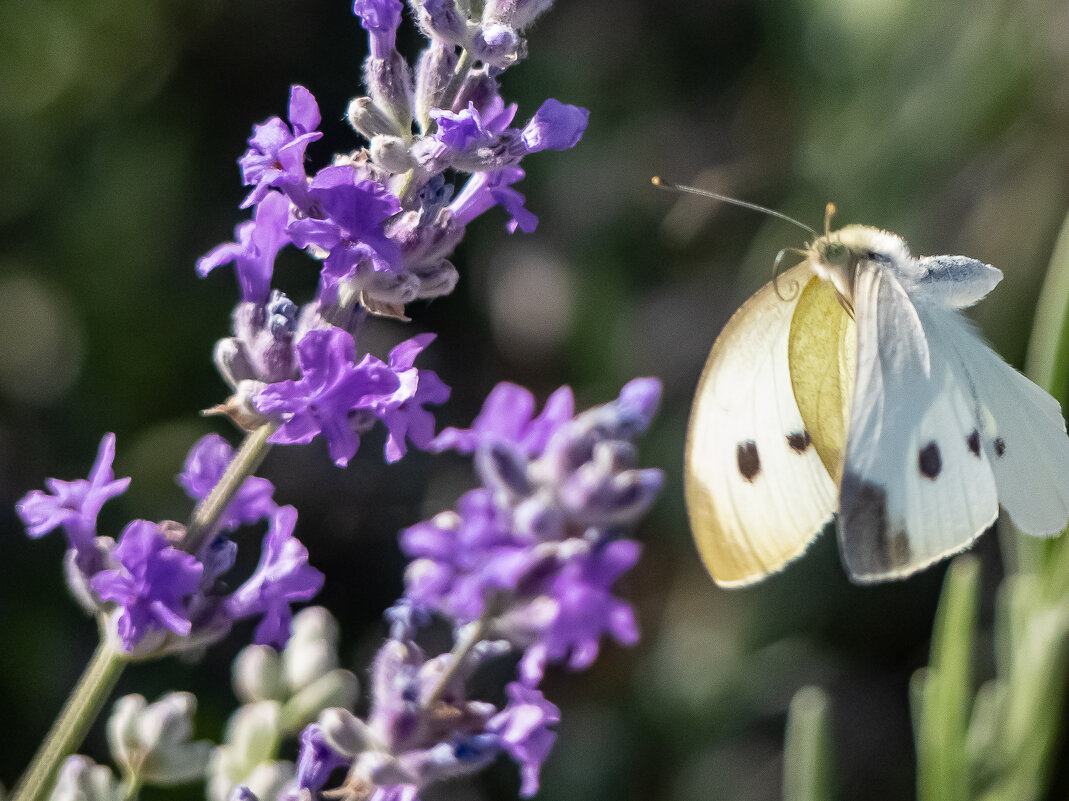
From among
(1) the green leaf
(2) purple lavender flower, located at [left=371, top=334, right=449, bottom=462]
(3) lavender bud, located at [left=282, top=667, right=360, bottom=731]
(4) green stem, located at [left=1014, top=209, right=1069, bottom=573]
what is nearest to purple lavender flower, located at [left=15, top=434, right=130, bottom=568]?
(2) purple lavender flower, located at [left=371, top=334, right=449, bottom=462]

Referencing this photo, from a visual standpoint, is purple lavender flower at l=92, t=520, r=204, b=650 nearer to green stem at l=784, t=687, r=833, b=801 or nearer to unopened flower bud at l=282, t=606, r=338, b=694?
unopened flower bud at l=282, t=606, r=338, b=694

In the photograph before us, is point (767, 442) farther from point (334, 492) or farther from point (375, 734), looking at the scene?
point (334, 492)

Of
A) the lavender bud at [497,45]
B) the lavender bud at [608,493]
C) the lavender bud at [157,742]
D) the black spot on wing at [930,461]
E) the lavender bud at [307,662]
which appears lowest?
the lavender bud at [157,742]

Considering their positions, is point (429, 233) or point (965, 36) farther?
point (965, 36)

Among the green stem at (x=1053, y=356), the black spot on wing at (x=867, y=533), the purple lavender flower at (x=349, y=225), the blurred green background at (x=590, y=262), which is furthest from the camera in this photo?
the blurred green background at (x=590, y=262)

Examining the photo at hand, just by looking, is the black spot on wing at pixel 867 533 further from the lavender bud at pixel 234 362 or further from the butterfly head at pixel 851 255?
the lavender bud at pixel 234 362

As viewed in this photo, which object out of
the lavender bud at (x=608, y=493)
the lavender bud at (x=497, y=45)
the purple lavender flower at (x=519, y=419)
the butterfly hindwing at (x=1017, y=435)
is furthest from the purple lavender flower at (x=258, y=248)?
the butterfly hindwing at (x=1017, y=435)

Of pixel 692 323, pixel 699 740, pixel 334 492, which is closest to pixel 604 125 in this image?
pixel 692 323
